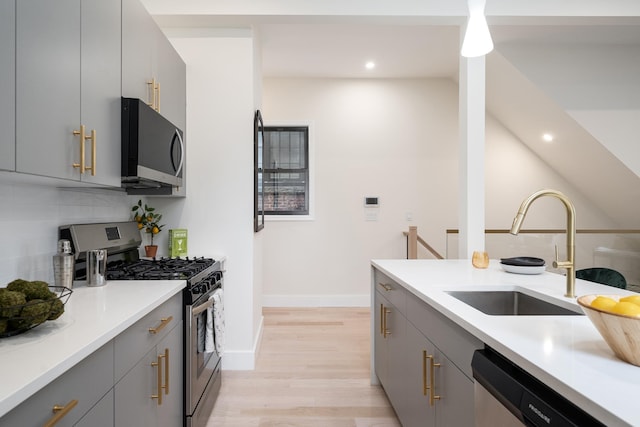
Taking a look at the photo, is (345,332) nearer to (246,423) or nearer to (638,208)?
(246,423)

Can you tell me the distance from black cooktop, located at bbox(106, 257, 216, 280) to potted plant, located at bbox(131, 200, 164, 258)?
184 millimetres

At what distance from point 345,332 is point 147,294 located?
98.7 inches

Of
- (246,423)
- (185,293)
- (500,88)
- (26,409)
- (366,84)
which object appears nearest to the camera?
(26,409)

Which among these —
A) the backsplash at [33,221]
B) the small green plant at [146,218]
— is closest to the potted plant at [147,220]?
the small green plant at [146,218]

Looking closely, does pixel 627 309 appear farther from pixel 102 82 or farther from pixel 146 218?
pixel 146 218

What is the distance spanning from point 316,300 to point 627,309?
13.2 feet

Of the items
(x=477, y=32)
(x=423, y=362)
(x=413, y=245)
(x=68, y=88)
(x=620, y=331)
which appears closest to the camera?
(x=620, y=331)

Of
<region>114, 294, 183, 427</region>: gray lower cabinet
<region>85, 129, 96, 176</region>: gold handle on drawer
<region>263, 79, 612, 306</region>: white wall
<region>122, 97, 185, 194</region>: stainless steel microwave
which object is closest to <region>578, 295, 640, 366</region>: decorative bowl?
<region>114, 294, 183, 427</region>: gray lower cabinet

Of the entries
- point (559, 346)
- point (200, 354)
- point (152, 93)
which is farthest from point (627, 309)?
point (152, 93)

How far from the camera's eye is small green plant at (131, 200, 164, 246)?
256 cm

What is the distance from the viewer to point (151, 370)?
4.69ft

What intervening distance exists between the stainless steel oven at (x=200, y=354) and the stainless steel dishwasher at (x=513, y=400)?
4.36 ft

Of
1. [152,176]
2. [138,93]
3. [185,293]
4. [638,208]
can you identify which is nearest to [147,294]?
[185,293]

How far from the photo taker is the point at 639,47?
3701mm
